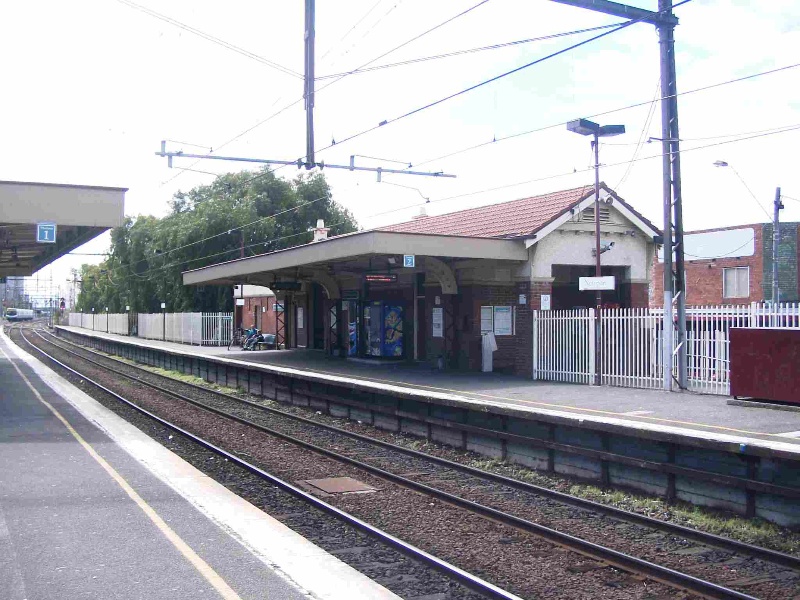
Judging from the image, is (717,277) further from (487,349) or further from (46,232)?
(46,232)

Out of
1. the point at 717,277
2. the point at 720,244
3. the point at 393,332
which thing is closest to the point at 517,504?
the point at 393,332

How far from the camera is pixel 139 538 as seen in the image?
23.0ft

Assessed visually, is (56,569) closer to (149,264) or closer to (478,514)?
(478,514)

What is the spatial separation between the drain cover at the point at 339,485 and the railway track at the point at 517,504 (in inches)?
17.2

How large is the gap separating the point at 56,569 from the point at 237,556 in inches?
53.9

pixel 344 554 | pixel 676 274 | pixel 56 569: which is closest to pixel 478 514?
pixel 344 554

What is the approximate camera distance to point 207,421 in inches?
694

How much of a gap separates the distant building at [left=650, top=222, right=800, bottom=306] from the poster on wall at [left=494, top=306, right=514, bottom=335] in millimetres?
17076

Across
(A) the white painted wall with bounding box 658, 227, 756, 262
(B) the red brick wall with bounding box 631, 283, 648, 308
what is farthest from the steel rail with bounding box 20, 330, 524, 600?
(A) the white painted wall with bounding box 658, 227, 756, 262

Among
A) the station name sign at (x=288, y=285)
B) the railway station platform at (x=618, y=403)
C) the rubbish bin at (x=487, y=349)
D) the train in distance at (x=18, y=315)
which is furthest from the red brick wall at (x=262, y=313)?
the train in distance at (x=18, y=315)

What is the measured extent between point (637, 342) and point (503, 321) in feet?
15.8

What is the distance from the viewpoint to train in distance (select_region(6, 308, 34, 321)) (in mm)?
132750

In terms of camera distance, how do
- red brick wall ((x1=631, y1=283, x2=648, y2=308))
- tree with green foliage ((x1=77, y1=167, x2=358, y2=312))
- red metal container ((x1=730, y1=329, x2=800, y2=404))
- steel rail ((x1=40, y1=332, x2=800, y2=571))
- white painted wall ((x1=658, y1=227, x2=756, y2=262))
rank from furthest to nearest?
tree with green foliage ((x1=77, y1=167, x2=358, y2=312)), white painted wall ((x1=658, y1=227, x2=756, y2=262)), red brick wall ((x1=631, y1=283, x2=648, y2=308)), red metal container ((x1=730, y1=329, x2=800, y2=404)), steel rail ((x1=40, y1=332, x2=800, y2=571))

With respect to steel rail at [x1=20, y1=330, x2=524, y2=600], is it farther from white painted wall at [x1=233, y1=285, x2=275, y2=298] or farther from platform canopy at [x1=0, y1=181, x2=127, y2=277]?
white painted wall at [x1=233, y1=285, x2=275, y2=298]
